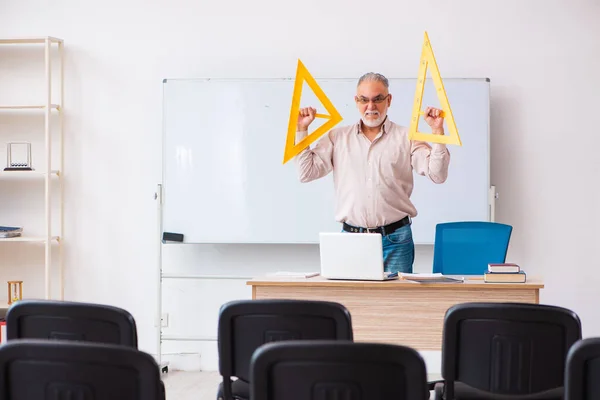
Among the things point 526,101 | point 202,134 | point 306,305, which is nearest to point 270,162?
point 202,134

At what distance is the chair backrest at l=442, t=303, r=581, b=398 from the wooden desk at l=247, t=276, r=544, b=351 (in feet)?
3.47

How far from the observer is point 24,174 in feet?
19.6

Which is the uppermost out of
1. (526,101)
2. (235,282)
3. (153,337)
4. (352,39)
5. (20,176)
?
(352,39)

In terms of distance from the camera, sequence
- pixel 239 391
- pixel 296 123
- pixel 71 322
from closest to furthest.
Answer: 1. pixel 71 322
2. pixel 239 391
3. pixel 296 123

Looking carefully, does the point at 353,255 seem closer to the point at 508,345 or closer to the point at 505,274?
the point at 505,274

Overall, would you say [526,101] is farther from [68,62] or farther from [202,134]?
[68,62]

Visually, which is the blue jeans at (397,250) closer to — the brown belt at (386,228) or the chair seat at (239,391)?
the brown belt at (386,228)

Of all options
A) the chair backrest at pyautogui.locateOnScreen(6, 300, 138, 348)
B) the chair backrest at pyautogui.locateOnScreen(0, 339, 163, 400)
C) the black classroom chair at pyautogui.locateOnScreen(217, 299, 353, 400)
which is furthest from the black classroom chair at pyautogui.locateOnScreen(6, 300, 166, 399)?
the chair backrest at pyautogui.locateOnScreen(0, 339, 163, 400)

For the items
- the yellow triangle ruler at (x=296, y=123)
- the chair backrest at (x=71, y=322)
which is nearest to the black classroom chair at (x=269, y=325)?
the chair backrest at (x=71, y=322)

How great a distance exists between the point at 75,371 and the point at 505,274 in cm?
239

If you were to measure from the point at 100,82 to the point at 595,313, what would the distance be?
391 centimetres

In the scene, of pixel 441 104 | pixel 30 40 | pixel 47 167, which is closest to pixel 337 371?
pixel 441 104

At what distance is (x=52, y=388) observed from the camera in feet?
6.13

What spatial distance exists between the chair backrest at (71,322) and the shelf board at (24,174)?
346 cm
